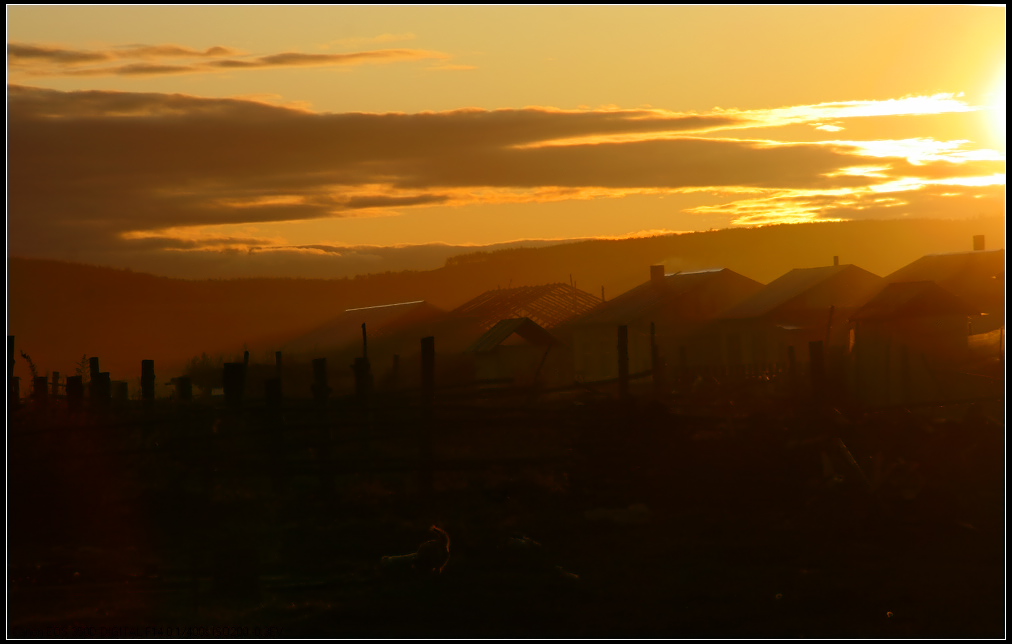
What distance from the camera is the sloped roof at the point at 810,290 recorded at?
4262 cm

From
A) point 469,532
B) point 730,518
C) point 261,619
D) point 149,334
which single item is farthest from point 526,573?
point 149,334

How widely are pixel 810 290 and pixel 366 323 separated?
72.2 ft

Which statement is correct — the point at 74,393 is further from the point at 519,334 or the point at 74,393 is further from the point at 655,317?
the point at 655,317

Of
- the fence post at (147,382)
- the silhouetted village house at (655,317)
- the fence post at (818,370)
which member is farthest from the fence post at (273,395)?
the silhouetted village house at (655,317)

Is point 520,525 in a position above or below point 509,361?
below

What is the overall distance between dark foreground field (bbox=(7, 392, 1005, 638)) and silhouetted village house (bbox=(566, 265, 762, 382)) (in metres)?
31.3

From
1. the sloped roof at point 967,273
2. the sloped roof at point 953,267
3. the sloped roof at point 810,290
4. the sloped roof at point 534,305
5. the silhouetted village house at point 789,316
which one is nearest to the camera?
the silhouetted village house at point 789,316

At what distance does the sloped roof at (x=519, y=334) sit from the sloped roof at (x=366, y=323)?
11.6 metres

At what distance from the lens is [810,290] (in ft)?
142

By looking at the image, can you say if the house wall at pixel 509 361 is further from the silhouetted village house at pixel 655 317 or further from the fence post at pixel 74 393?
the fence post at pixel 74 393

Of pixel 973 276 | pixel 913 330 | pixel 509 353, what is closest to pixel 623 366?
pixel 913 330

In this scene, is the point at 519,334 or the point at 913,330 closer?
the point at 913,330

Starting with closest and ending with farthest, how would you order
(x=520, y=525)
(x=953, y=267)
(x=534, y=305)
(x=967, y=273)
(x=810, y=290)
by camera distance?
1. (x=520, y=525)
2. (x=810, y=290)
3. (x=967, y=273)
4. (x=953, y=267)
5. (x=534, y=305)

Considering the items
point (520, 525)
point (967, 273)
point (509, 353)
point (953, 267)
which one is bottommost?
point (520, 525)
